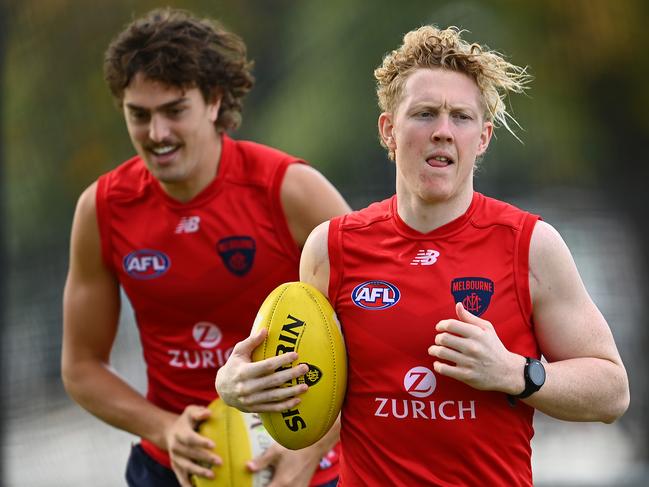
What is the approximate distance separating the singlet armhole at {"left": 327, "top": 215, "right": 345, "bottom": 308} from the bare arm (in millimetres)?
1244

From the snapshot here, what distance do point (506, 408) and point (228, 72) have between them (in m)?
2.23

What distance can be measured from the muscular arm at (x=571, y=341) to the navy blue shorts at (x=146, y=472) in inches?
76.5

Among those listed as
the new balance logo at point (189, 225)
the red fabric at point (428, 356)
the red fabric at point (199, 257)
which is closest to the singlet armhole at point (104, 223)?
the red fabric at point (199, 257)

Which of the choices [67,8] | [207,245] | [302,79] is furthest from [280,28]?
[207,245]

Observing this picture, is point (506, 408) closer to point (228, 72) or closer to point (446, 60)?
point (446, 60)

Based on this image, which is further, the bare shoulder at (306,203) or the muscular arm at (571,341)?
the bare shoulder at (306,203)

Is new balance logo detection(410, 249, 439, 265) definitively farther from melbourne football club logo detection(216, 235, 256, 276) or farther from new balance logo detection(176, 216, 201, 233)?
new balance logo detection(176, 216, 201, 233)

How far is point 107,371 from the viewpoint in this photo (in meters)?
4.82

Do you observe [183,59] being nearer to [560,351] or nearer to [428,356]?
[428,356]

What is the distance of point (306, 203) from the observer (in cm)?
449

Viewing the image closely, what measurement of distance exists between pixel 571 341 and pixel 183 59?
6.95ft

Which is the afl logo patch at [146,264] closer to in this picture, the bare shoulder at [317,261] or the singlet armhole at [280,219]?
the singlet armhole at [280,219]

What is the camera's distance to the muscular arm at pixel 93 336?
4672mm

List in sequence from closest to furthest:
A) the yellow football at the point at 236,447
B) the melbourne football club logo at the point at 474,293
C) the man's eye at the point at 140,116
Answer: the melbourne football club logo at the point at 474,293 < the yellow football at the point at 236,447 < the man's eye at the point at 140,116
